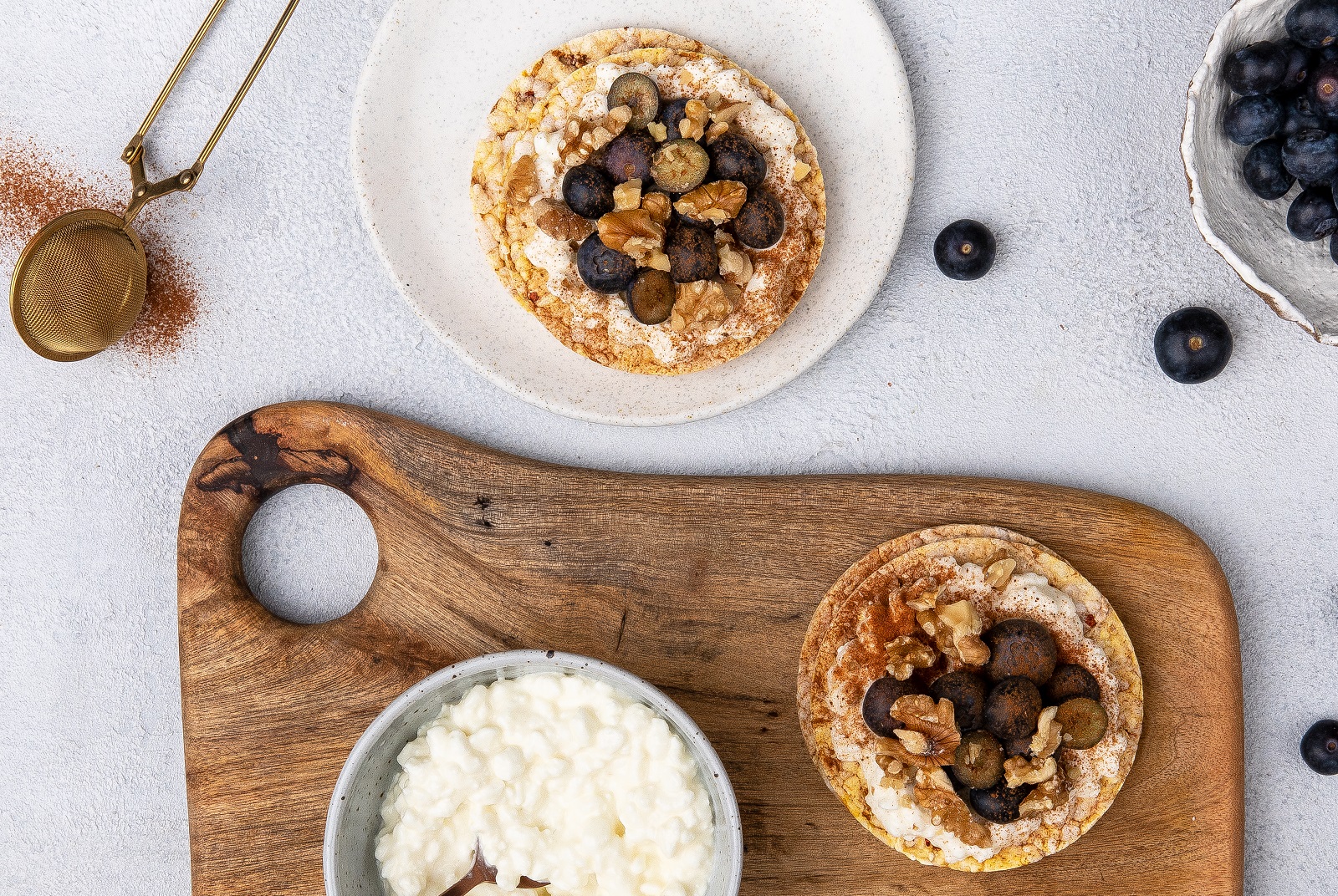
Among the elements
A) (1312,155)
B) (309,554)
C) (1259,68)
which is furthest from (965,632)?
(309,554)

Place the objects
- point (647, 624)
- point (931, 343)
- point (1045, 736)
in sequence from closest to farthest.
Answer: point (1045, 736) → point (647, 624) → point (931, 343)

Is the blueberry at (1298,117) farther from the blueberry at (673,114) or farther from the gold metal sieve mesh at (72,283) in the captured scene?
the gold metal sieve mesh at (72,283)

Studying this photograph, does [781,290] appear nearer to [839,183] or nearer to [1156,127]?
[839,183]

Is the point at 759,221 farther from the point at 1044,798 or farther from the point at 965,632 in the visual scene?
the point at 1044,798

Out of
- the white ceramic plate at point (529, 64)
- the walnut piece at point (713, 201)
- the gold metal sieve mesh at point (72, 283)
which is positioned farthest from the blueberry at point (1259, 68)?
the gold metal sieve mesh at point (72, 283)

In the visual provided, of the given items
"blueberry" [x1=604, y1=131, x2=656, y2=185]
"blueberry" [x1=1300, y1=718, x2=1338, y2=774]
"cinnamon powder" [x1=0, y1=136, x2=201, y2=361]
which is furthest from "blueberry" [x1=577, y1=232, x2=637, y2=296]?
"blueberry" [x1=1300, y1=718, x2=1338, y2=774]
